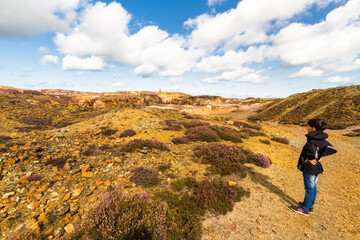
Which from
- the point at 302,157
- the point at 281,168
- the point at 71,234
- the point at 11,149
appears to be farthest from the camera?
the point at 281,168

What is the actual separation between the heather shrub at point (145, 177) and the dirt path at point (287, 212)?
2.41m

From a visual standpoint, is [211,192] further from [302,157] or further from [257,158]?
[257,158]

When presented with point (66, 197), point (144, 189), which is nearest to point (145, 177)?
point (144, 189)

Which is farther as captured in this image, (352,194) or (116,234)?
(352,194)

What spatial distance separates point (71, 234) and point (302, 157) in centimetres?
673

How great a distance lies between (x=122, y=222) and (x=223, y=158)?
18.2 feet

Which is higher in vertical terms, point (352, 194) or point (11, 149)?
point (11, 149)

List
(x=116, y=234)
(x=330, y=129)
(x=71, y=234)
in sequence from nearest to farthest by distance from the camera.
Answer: (x=116, y=234) → (x=71, y=234) → (x=330, y=129)

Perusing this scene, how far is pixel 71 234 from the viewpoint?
329 cm

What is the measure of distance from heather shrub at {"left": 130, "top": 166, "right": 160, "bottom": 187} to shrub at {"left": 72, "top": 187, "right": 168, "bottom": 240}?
67.0 inches

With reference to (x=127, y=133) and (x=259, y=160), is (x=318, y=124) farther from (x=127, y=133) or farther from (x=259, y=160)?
(x=127, y=133)

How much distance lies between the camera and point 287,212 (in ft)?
15.2

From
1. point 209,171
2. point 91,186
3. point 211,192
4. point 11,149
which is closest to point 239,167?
point 209,171

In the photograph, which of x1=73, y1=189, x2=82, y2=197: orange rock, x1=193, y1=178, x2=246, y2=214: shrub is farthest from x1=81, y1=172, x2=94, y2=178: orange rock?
x1=193, y1=178, x2=246, y2=214: shrub
